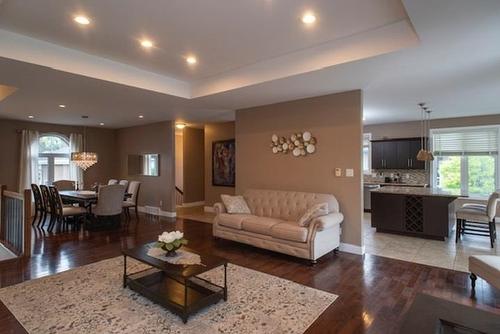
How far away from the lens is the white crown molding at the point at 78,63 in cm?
326

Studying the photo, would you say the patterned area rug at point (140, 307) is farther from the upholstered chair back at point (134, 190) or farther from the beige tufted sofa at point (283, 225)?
the upholstered chair back at point (134, 190)

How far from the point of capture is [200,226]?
6598 mm

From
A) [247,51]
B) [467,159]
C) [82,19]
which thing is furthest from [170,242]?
[467,159]

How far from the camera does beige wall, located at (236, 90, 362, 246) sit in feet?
15.1

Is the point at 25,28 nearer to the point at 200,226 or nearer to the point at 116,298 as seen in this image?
the point at 116,298

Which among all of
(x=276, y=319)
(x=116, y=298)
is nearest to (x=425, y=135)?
(x=276, y=319)

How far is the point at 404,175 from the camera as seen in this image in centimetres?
848

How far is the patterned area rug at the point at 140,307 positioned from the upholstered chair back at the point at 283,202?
4.90 ft

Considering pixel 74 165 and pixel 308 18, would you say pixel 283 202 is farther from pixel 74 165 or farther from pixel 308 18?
pixel 74 165

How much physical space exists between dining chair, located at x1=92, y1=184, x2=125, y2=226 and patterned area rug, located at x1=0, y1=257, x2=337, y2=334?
8.48ft

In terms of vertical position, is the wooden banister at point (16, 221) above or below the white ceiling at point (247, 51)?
below

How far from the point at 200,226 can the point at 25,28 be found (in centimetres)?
474

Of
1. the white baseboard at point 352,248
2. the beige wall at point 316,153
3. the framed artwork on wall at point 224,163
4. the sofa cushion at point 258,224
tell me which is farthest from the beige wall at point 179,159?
the white baseboard at point 352,248

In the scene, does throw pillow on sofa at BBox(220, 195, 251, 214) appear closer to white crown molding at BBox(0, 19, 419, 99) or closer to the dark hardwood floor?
the dark hardwood floor
